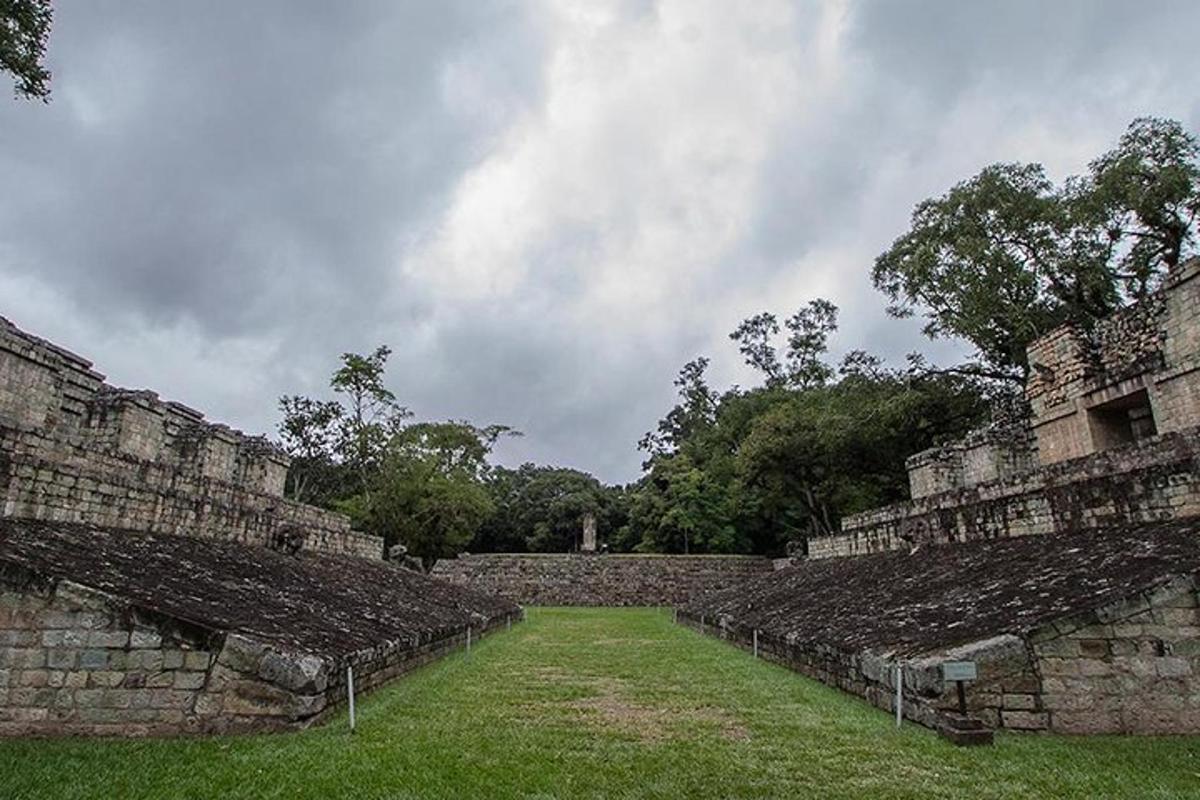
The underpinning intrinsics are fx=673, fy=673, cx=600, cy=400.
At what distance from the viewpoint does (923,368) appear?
75.2 ft

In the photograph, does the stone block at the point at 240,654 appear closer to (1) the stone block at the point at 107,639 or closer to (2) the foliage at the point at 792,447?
(1) the stone block at the point at 107,639

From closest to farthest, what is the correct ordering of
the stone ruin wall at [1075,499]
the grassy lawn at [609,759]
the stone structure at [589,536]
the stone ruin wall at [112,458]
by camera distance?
the grassy lawn at [609,759] → the stone ruin wall at [1075,499] → the stone ruin wall at [112,458] → the stone structure at [589,536]

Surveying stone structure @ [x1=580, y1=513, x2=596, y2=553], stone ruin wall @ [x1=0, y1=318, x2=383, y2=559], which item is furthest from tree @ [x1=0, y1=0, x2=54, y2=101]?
stone structure @ [x1=580, y1=513, x2=596, y2=553]

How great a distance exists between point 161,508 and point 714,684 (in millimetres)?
7095

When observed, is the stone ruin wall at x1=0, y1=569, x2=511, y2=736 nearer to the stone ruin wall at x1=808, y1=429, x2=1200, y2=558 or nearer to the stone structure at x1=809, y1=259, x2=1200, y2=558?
the stone ruin wall at x1=808, y1=429, x2=1200, y2=558

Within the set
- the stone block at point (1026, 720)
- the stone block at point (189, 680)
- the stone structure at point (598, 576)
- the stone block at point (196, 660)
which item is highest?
the stone structure at point (598, 576)

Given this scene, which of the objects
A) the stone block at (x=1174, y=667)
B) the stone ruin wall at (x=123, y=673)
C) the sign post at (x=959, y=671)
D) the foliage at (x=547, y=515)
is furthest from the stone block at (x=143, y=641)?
the foliage at (x=547, y=515)

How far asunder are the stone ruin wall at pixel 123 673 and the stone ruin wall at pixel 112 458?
2.07m

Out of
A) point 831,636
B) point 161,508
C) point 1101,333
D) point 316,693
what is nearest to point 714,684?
point 831,636

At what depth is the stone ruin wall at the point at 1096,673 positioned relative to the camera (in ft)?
15.4

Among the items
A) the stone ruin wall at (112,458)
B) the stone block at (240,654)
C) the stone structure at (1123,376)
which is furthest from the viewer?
the stone structure at (1123,376)

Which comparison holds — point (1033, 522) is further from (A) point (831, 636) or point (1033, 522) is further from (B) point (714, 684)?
(B) point (714, 684)

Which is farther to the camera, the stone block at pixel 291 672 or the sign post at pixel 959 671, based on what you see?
the stone block at pixel 291 672

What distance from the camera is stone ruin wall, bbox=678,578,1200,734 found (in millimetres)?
4684
